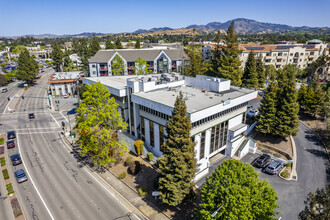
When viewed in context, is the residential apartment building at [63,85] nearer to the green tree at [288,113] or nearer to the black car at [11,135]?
the black car at [11,135]

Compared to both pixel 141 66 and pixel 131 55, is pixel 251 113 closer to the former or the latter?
pixel 141 66

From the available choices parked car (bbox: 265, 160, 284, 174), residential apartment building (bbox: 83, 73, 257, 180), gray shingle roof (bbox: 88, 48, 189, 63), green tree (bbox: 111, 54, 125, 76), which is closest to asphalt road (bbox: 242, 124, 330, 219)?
parked car (bbox: 265, 160, 284, 174)

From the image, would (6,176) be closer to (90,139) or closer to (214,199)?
(90,139)

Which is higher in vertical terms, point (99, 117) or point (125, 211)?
point (99, 117)

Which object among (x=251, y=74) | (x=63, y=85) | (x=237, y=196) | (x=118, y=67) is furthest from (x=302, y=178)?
(x=63, y=85)

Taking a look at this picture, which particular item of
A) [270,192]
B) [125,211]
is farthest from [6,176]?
[270,192]

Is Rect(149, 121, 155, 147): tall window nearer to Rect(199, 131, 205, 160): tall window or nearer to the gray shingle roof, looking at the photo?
Rect(199, 131, 205, 160): tall window
